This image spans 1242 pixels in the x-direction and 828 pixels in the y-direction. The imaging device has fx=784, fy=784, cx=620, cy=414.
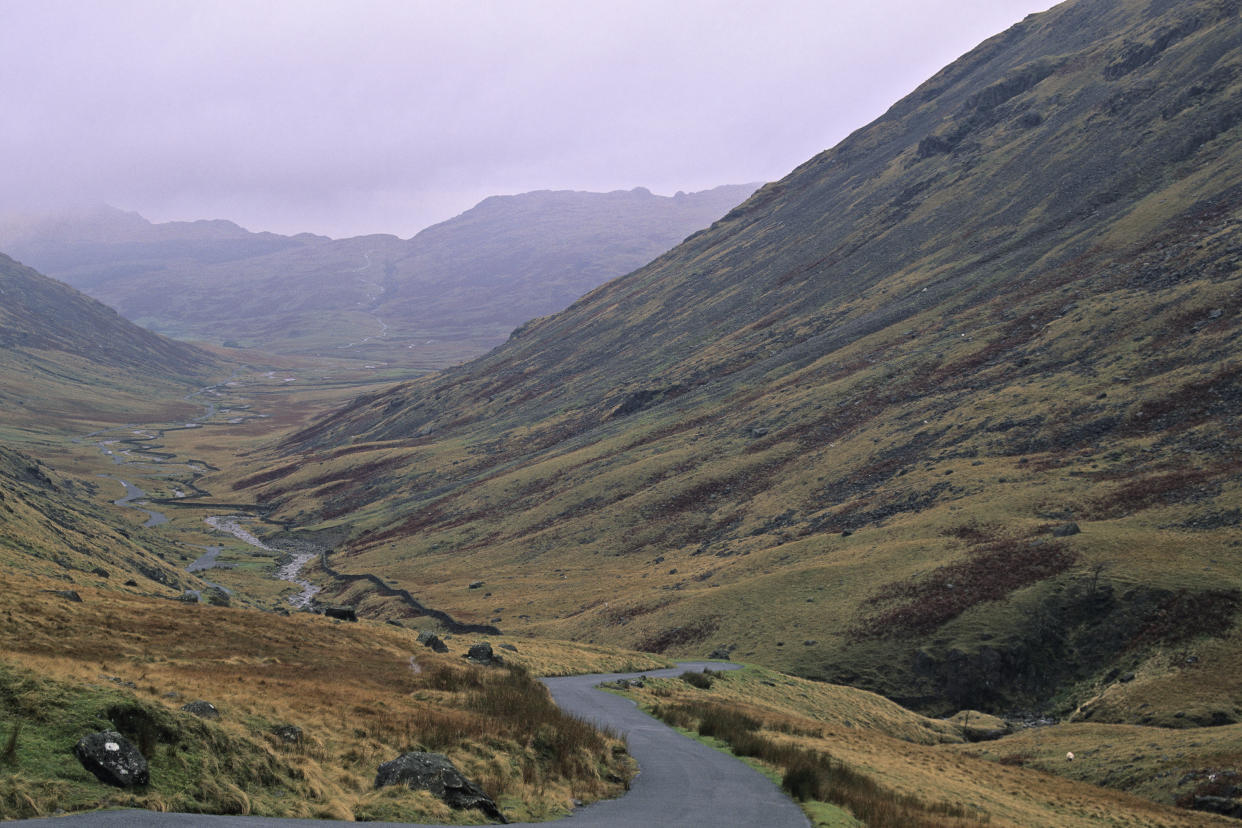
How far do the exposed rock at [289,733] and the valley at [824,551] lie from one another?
0.33ft

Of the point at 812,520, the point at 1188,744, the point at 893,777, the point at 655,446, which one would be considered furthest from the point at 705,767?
the point at 655,446

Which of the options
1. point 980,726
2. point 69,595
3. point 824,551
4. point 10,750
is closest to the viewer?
point 10,750

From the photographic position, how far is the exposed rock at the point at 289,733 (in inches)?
752

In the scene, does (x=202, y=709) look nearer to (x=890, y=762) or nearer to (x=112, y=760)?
(x=112, y=760)

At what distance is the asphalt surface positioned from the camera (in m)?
13.4

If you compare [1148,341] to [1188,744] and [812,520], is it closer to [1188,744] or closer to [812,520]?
[812,520]

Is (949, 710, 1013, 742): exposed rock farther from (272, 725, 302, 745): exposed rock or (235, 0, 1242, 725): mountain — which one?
(272, 725, 302, 745): exposed rock

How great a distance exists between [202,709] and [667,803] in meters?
11.8

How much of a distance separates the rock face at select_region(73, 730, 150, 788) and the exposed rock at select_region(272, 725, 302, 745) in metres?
4.59

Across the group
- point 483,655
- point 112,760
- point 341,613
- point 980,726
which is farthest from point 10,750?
point 980,726

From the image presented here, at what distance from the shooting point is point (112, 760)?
1441 cm

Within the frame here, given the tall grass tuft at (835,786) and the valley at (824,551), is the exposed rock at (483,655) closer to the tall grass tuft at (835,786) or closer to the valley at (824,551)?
the valley at (824,551)

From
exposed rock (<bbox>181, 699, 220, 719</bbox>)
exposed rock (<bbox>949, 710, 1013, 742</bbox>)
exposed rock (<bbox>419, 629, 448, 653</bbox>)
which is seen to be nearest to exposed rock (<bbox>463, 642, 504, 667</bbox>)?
exposed rock (<bbox>419, 629, 448, 653</bbox>)

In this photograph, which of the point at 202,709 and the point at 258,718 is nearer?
the point at 202,709
